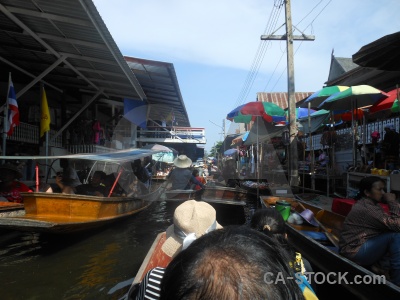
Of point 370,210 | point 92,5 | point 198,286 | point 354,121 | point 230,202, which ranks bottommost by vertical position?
point 230,202

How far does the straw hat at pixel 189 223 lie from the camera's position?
7.41 feet

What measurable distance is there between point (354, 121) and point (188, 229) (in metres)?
9.14

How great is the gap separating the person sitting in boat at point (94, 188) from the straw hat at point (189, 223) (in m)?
5.61

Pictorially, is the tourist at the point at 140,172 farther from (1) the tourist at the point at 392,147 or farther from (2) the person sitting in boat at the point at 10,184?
(1) the tourist at the point at 392,147

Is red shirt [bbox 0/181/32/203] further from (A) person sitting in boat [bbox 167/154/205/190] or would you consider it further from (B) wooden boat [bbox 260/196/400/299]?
(B) wooden boat [bbox 260/196/400/299]

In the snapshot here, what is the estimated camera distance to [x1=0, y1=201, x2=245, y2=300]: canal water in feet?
14.5

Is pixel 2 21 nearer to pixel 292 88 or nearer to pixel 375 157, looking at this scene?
pixel 292 88

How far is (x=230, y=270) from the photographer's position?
758mm

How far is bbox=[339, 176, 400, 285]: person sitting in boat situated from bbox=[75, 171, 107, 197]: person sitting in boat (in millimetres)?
5814

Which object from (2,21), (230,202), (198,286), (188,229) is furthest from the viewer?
(230,202)

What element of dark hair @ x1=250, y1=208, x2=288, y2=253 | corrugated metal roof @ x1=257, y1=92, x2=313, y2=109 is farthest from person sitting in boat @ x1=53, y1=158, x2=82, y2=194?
corrugated metal roof @ x1=257, y1=92, x2=313, y2=109

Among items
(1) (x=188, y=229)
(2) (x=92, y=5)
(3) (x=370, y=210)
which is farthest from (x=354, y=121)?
(1) (x=188, y=229)

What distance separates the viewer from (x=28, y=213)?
5.94 meters

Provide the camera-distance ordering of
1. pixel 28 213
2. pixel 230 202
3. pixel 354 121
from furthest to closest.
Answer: pixel 354 121 < pixel 230 202 < pixel 28 213
